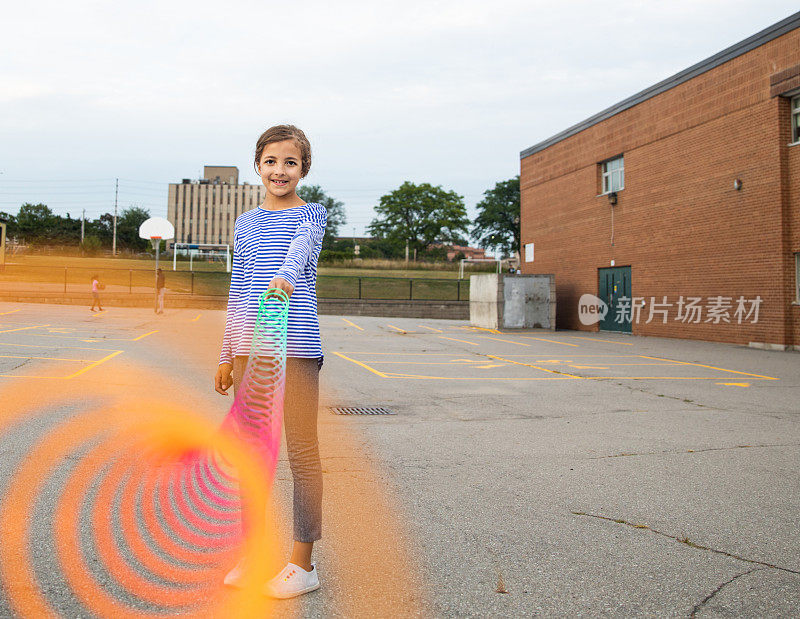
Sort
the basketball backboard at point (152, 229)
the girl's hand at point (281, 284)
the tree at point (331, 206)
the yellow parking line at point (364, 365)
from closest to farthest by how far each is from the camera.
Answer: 1. the girl's hand at point (281, 284)
2. the yellow parking line at point (364, 365)
3. the basketball backboard at point (152, 229)
4. the tree at point (331, 206)

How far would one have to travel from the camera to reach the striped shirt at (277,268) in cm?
275

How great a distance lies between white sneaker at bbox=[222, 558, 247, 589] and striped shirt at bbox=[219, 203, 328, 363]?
0.91m

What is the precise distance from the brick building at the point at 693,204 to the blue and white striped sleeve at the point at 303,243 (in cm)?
1787

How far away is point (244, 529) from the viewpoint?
3.02m

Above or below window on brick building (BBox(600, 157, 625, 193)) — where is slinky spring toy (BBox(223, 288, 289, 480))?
below

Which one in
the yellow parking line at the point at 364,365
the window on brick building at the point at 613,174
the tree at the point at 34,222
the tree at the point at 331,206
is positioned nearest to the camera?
the yellow parking line at the point at 364,365

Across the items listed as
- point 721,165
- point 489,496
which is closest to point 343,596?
point 489,496

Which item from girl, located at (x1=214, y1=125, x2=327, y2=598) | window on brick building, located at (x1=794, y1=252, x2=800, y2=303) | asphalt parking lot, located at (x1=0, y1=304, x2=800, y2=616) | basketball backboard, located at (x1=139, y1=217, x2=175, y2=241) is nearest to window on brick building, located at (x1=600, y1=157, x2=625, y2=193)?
window on brick building, located at (x1=794, y1=252, x2=800, y2=303)

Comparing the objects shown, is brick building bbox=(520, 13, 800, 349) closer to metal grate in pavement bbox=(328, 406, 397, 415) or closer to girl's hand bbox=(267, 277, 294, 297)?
metal grate in pavement bbox=(328, 406, 397, 415)

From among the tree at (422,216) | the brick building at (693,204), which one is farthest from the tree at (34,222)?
the brick building at (693,204)

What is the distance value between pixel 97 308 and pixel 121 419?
938 inches

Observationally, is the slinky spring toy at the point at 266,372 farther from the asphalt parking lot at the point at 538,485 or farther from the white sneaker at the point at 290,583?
the asphalt parking lot at the point at 538,485

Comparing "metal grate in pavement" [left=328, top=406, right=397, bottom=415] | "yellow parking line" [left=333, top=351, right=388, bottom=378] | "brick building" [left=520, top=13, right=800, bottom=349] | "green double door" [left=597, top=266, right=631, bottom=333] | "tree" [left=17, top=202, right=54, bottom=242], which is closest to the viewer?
"metal grate in pavement" [left=328, top=406, right=397, bottom=415]

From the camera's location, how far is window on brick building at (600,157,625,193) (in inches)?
961
